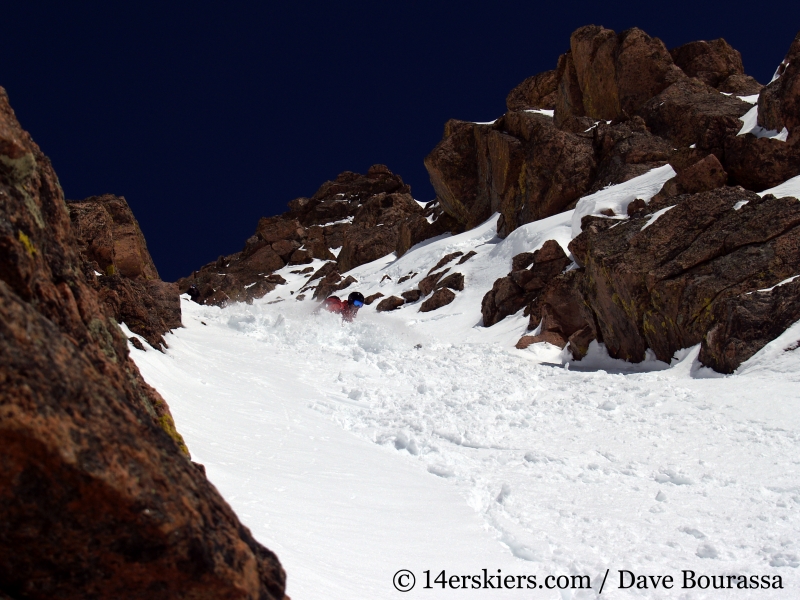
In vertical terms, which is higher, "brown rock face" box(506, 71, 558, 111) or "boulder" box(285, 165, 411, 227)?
"brown rock face" box(506, 71, 558, 111)

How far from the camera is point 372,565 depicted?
4.36 meters

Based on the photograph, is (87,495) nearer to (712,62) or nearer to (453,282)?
(453,282)

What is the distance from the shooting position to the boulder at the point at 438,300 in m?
27.8

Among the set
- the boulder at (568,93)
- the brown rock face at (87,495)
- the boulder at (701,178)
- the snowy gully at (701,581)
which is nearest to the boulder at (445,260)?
the boulder at (701,178)

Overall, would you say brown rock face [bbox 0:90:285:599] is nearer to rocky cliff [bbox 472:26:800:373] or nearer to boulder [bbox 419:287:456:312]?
rocky cliff [bbox 472:26:800:373]

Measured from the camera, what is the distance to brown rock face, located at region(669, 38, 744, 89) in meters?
42.5

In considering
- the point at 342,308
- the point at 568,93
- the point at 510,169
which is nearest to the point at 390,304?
the point at 342,308

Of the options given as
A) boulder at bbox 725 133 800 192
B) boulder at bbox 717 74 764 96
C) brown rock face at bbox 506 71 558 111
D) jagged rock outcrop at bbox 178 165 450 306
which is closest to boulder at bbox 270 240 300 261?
jagged rock outcrop at bbox 178 165 450 306

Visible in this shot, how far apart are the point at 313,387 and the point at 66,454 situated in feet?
30.1

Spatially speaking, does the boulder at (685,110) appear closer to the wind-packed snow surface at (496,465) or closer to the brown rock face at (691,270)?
the brown rock face at (691,270)

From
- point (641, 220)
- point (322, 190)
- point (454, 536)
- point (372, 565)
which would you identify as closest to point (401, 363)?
point (641, 220)

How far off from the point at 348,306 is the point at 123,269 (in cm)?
773

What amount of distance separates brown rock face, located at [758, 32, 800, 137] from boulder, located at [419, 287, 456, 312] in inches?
540

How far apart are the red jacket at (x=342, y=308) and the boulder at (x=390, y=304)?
8310 mm
